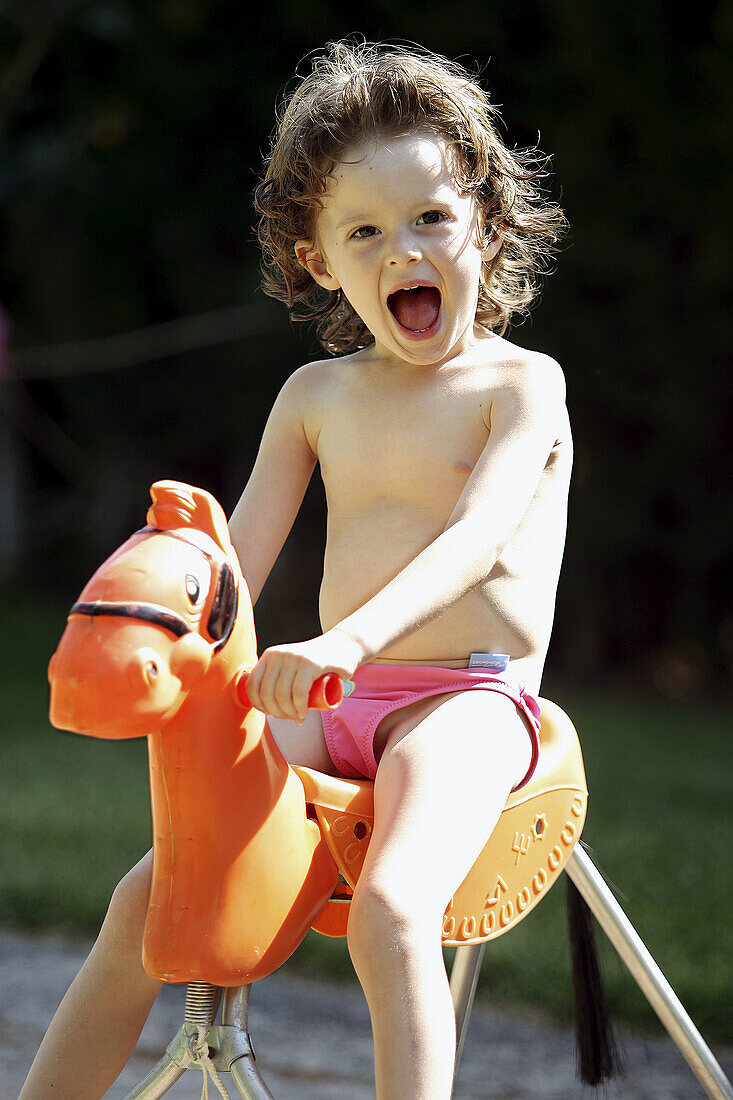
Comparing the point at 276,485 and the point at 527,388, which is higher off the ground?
the point at 527,388

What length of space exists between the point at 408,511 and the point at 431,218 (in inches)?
11.3

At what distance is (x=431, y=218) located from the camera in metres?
1.24

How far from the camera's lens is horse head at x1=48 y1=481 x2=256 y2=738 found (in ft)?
3.01

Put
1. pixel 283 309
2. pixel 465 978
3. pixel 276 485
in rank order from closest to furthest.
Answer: pixel 276 485 < pixel 465 978 < pixel 283 309

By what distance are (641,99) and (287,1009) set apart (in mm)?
3419

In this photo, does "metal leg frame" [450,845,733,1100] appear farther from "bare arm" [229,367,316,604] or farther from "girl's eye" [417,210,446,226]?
"girl's eye" [417,210,446,226]

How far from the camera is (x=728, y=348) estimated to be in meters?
4.64

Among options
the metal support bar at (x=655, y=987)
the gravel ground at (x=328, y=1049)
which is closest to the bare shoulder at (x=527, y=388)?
the metal support bar at (x=655, y=987)

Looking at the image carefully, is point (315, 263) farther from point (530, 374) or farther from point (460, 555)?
point (460, 555)

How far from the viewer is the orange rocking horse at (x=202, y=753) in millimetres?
929

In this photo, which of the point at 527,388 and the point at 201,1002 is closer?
the point at 201,1002

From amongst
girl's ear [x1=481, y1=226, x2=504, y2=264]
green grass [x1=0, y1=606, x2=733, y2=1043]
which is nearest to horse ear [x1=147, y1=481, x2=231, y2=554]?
girl's ear [x1=481, y1=226, x2=504, y2=264]

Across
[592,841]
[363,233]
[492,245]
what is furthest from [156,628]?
[592,841]

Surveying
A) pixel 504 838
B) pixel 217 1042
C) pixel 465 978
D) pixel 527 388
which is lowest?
pixel 465 978
